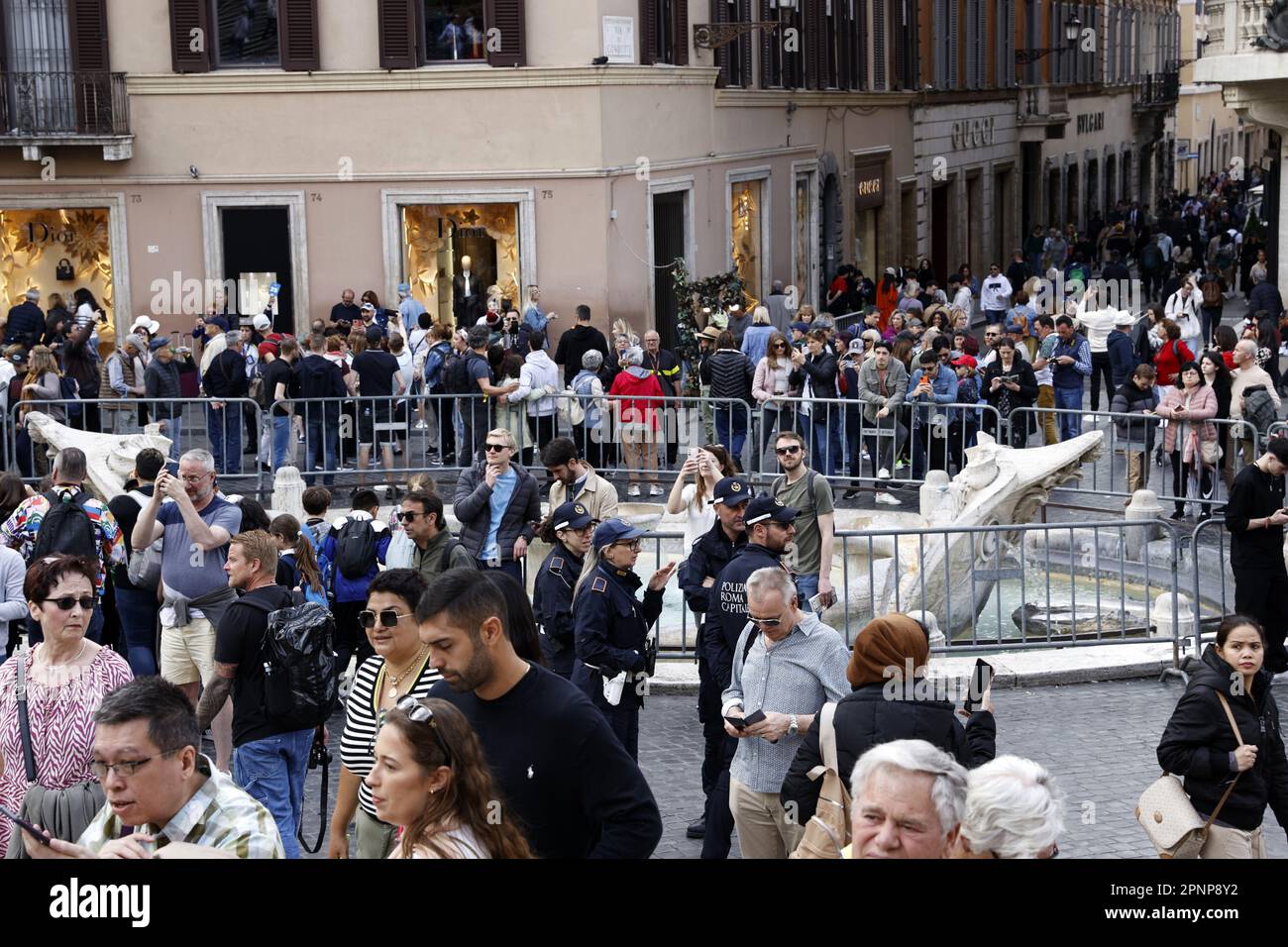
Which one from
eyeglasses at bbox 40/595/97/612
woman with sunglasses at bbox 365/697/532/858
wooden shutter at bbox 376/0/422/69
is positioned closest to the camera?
woman with sunglasses at bbox 365/697/532/858

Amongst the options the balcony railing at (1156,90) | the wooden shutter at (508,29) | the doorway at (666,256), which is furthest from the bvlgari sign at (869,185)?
the balcony railing at (1156,90)

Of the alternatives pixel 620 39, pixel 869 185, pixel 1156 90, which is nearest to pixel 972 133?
pixel 869 185

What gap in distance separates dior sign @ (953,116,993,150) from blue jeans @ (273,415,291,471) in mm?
28819

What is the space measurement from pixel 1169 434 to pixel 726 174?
1493 centimetres

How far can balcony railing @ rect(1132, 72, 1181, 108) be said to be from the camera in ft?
199

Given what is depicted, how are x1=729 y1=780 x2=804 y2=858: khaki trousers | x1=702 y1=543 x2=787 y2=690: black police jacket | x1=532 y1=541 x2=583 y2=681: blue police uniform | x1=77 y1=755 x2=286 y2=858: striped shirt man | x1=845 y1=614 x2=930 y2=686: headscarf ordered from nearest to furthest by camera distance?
x1=77 y1=755 x2=286 y2=858: striped shirt man
x1=845 y1=614 x2=930 y2=686: headscarf
x1=729 y1=780 x2=804 y2=858: khaki trousers
x1=702 y1=543 x2=787 y2=690: black police jacket
x1=532 y1=541 x2=583 y2=681: blue police uniform

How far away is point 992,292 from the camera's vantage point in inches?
1283

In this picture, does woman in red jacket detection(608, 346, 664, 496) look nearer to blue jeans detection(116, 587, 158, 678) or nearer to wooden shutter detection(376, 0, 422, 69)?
blue jeans detection(116, 587, 158, 678)

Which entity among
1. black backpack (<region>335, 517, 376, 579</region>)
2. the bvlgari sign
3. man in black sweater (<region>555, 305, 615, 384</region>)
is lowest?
black backpack (<region>335, 517, 376, 579</region>)

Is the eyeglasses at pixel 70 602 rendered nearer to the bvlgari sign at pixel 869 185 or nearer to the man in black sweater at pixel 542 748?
the man in black sweater at pixel 542 748

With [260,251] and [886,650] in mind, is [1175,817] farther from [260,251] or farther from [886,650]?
[260,251]

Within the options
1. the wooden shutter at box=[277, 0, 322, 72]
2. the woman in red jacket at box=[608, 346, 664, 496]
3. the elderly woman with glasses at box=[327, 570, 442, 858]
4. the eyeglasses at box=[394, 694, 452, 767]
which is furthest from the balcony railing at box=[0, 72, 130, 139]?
the eyeglasses at box=[394, 694, 452, 767]
